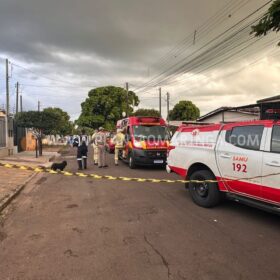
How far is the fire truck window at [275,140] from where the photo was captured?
17.5 ft

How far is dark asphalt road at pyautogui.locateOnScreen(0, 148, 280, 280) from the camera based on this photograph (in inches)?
→ 152

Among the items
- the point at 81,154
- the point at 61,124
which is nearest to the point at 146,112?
the point at 61,124

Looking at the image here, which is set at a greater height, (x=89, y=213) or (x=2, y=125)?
(x=2, y=125)

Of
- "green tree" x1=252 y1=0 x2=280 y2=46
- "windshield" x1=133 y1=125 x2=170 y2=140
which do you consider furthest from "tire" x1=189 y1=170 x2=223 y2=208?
"windshield" x1=133 y1=125 x2=170 y2=140

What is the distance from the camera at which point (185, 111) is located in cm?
4975

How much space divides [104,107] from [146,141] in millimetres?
32061

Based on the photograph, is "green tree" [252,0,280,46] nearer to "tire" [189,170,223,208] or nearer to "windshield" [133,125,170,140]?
"tire" [189,170,223,208]

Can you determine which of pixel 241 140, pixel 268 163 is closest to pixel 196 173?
pixel 241 140

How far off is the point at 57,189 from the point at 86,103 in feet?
123

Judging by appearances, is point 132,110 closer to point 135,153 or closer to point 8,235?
point 135,153

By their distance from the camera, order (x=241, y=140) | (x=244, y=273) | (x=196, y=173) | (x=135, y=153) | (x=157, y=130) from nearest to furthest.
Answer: (x=244, y=273), (x=241, y=140), (x=196, y=173), (x=135, y=153), (x=157, y=130)

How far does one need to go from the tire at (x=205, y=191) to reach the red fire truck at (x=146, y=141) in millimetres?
6055

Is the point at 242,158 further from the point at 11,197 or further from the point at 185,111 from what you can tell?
the point at 185,111

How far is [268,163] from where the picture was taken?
537 cm
